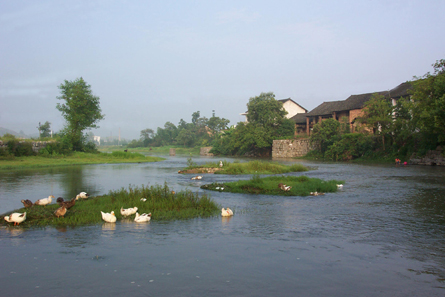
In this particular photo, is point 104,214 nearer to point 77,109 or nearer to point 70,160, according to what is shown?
point 70,160

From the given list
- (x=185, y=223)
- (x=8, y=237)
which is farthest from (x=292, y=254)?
(x=8, y=237)

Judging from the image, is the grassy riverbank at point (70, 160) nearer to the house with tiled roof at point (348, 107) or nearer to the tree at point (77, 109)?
the tree at point (77, 109)

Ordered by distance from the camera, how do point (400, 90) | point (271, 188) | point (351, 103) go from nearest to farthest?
point (271, 188)
point (400, 90)
point (351, 103)

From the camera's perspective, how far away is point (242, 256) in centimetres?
763

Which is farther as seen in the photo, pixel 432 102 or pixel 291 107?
pixel 291 107

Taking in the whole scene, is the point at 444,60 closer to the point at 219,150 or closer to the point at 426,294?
the point at 426,294

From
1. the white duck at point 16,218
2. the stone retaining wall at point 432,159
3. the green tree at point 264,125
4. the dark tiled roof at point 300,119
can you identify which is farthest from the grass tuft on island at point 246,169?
the dark tiled roof at point 300,119

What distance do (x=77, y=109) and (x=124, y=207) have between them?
36.7 meters

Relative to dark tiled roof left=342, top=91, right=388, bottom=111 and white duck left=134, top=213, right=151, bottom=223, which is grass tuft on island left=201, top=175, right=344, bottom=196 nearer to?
white duck left=134, top=213, right=151, bottom=223

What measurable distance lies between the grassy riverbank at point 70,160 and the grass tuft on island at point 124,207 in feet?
68.9

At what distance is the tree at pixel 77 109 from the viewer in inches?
1706

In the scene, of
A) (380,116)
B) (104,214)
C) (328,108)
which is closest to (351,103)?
(328,108)

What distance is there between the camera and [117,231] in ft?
31.0

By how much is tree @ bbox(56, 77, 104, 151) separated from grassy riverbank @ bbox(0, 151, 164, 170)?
127 inches
